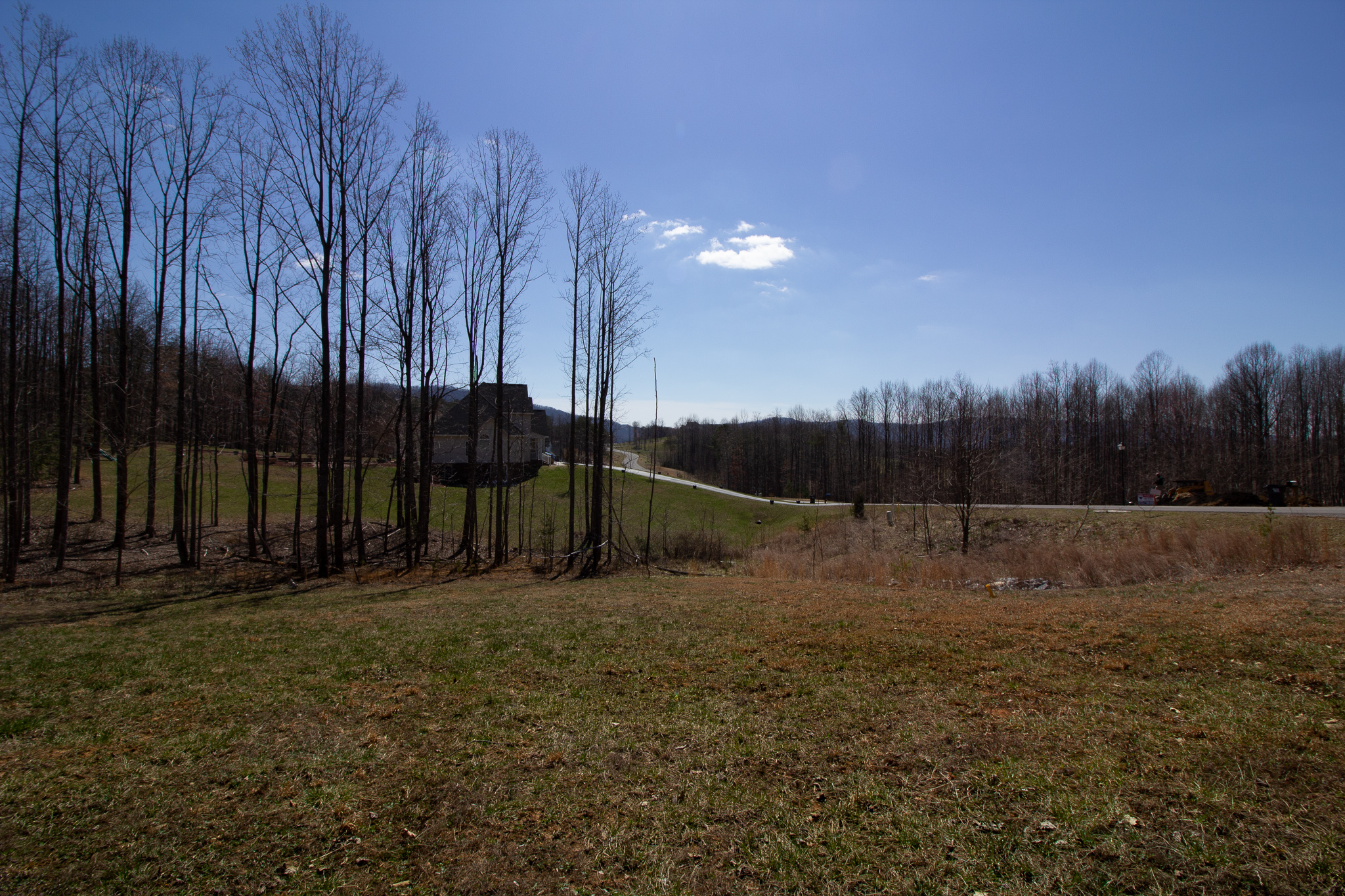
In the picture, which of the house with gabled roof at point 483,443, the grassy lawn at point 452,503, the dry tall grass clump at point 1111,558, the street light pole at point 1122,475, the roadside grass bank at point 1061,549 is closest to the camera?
the dry tall grass clump at point 1111,558

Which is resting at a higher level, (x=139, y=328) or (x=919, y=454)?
(x=139, y=328)

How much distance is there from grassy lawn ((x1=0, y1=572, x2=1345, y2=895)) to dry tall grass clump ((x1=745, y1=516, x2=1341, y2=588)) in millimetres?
5491

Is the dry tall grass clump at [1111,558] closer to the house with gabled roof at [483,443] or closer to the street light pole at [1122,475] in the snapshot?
the house with gabled roof at [483,443]

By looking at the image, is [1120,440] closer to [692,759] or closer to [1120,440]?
[1120,440]

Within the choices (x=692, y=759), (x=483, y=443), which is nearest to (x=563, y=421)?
(x=483, y=443)

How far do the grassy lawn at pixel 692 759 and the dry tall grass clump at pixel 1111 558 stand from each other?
5.49 m

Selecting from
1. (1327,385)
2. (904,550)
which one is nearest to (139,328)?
(904,550)

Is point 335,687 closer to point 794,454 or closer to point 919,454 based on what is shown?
point 919,454

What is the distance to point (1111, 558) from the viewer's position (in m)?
14.9

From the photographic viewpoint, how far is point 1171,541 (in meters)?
15.3

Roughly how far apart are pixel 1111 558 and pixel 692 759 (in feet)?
49.0

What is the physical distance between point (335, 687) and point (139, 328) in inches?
898

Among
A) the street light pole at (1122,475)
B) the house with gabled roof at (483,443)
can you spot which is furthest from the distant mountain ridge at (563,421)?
the street light pole at (1122,475)

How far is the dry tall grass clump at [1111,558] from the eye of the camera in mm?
13055
